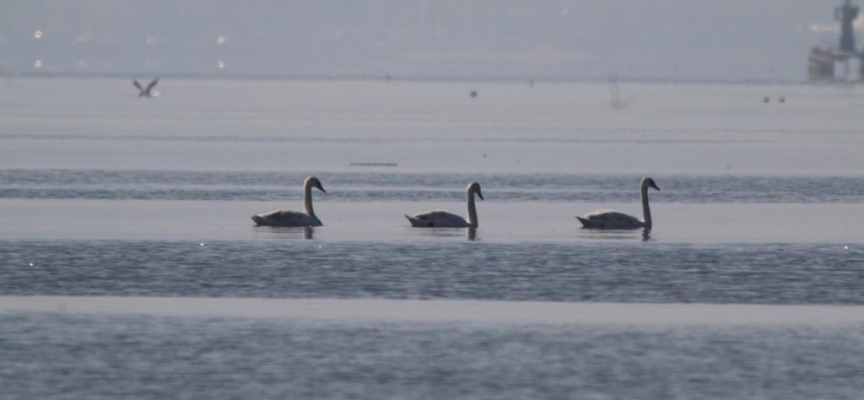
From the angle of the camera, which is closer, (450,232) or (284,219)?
(450,232)

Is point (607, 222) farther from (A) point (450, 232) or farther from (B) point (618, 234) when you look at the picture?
(A) point (450, 232)

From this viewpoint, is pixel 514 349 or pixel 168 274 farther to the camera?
pixel 168 274

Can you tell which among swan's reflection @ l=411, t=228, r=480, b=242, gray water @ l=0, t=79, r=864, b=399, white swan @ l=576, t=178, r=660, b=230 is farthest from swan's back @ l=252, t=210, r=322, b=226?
white swan @ l=576, t=178, r=660, b=230

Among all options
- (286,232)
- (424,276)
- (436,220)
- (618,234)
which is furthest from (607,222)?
(424,276)

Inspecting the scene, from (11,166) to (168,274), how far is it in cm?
2859

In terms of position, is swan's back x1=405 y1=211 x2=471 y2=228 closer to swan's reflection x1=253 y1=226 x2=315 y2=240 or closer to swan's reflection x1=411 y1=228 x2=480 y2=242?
swan's reflection x1=411 y1=228 x2=480 y2=242

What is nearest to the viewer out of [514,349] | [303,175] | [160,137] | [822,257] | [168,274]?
[514,349]

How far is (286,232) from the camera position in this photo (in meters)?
32.2

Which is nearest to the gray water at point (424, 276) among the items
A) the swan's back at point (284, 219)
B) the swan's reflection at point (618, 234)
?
the swan's reflection at point (618, 234)

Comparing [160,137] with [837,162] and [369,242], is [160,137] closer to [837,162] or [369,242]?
[837,162]

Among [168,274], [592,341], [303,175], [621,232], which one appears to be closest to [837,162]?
[303,175]

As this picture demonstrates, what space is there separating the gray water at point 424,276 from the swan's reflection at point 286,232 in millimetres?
129

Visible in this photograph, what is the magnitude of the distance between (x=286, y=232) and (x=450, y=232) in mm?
2616

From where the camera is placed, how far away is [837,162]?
57.8 m
